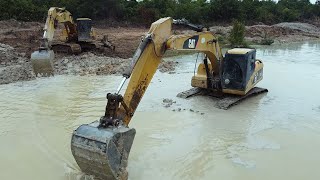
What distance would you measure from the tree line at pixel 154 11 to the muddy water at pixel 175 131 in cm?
1746

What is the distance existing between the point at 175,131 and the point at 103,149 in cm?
317

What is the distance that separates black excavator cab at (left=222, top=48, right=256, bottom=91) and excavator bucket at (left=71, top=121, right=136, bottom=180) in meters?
5.00

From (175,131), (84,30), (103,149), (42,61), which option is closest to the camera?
(103,149)

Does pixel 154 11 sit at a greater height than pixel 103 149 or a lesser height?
greater

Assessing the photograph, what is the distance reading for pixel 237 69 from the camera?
9000 mm

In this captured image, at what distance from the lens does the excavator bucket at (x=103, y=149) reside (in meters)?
4.28

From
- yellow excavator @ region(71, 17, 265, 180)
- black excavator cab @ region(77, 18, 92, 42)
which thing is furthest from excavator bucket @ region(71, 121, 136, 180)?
black excavator cab @ region(77, 18, 92, 42)

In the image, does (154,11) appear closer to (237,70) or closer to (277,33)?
(277,33)

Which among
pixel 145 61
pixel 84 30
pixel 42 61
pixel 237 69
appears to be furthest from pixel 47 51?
pixel 84 30

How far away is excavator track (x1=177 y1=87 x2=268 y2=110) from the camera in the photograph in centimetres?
892

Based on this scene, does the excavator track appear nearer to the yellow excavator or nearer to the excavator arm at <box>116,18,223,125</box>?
the yellow excavator

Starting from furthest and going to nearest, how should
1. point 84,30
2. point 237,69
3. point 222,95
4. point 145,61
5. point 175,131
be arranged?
point 84,30 < point 222,95 < point 237,69 < point 175,131 < point 145,61

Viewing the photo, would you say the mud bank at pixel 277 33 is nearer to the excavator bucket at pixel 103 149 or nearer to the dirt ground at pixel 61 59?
the dirt ground at pixel 61 59

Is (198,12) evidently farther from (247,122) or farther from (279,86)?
(247,122)
